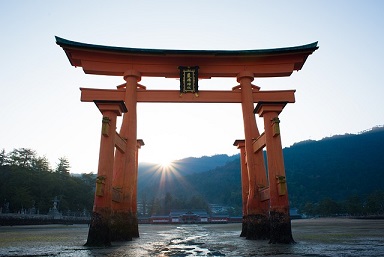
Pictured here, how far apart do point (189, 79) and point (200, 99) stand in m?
0.88

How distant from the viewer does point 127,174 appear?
400 inches

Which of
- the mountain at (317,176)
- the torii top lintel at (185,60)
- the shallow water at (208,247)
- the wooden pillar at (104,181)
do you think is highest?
the mountain at (317,176)

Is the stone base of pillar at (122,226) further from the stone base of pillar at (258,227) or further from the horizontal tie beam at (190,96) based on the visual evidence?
the horizontal tie beam at (190,96)

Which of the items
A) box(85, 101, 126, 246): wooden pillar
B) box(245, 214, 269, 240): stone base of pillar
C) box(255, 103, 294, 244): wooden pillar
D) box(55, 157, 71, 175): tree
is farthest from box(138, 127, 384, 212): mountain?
box(85, 101, 126, 246): wooden pillar

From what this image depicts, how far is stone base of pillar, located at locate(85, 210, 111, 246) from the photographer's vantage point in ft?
25.0

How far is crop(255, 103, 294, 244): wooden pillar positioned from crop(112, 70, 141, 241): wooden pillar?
460 centimetres

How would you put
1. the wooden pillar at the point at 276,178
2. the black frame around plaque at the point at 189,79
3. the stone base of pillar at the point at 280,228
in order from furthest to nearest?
the black frame around plaque at the point at 189,79 < the wooden pillar at the point at 276,178 < the stone base of pillar at the point at 280,228

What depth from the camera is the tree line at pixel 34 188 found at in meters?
33.2

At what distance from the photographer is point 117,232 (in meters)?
9.30

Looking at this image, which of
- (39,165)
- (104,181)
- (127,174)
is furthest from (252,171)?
(39,165)

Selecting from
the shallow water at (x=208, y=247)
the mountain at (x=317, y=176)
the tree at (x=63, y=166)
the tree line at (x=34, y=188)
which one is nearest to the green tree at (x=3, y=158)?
the tree line at (x=34, y=188)

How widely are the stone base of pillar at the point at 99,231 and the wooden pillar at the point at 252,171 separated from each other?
4.79 m

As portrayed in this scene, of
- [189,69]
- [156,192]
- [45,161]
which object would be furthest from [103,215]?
[156,192]

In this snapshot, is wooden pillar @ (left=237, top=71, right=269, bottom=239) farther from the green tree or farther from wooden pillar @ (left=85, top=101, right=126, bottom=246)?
the green tree
